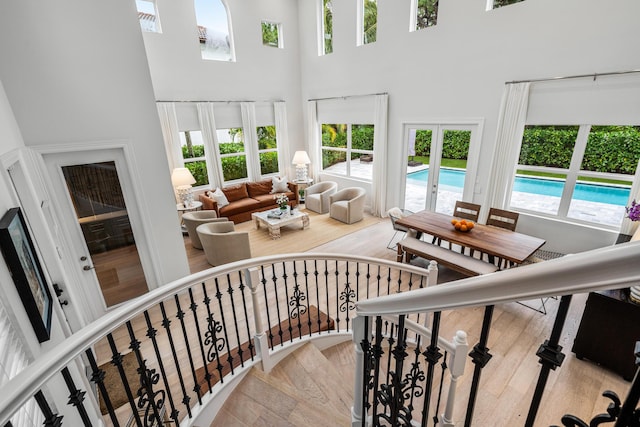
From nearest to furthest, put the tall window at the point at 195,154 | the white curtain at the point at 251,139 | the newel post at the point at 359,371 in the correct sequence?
the newel post at the point at 359,371 < the tall window at the point at 195,154 < the white curtain at the point at 251,139

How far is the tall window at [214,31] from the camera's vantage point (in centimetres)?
672

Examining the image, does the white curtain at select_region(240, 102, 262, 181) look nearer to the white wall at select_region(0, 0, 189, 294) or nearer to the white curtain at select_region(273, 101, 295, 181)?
the white curtain at select_region(273, 101, 295, 181)

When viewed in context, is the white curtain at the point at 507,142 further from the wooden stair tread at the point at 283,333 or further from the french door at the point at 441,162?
the wooden stair tread at the point at 283,333

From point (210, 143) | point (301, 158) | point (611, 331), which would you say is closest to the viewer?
point (611, 331)

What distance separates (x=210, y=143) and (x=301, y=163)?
94.6 inches

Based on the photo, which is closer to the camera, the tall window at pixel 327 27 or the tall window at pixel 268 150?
the tall window at pixel 327 27

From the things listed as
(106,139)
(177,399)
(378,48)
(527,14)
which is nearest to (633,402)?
(177,399)

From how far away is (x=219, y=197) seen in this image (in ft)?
22.8

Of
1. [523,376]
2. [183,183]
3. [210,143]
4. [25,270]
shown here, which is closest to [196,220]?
[183,183]

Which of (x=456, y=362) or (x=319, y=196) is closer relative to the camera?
(x=456, y=362)

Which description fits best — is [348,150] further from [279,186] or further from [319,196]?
[279,186]

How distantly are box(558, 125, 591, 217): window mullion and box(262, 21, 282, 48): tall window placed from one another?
7006 mm

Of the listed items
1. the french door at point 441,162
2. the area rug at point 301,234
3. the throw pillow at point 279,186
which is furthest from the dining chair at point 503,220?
the throw pillow at point 279,186

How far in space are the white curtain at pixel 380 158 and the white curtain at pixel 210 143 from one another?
3.86 meters
